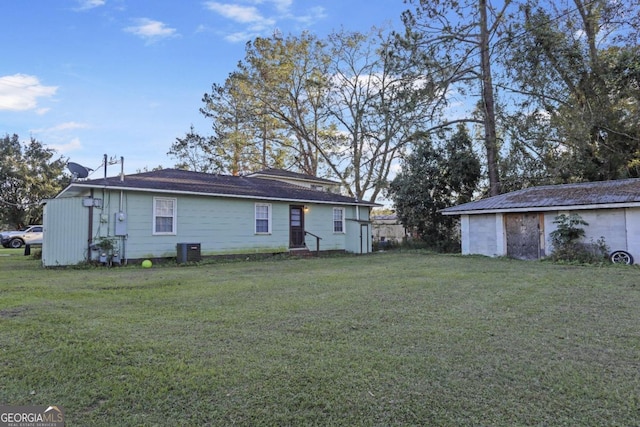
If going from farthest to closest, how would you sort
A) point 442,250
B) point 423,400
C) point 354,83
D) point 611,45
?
point 354,83, point 442,250, point 611,45, point 423,400

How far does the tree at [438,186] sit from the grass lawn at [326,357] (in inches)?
484

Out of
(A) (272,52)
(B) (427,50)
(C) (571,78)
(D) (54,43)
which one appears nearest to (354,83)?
(A) (272,52)

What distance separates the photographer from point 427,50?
55.5ft

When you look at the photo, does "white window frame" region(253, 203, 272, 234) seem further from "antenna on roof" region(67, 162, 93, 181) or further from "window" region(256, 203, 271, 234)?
"antenna on roof" region(67, 162, 93, 181)

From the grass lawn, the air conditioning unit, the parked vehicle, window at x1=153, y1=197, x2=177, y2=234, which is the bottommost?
the grass lawn

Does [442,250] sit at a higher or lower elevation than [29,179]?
lower

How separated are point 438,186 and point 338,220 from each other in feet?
17.8

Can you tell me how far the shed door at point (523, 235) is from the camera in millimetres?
13219

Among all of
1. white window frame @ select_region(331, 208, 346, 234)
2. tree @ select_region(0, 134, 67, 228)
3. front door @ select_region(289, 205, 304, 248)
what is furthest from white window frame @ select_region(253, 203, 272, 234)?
tree @ select_region(0, 134, 67, 228)

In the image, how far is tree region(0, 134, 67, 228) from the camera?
32344mm

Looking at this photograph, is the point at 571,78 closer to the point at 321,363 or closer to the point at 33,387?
the point at 321,363

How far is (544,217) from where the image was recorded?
13.0m

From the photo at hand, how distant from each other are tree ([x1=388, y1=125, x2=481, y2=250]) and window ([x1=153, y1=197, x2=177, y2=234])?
1118 centimetres

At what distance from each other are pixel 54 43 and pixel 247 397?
14.3 meters
